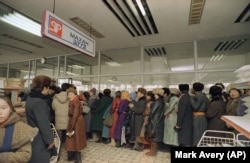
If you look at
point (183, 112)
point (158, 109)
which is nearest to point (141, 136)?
point (158, 109)

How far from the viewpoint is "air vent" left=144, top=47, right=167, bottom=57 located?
19.4 ft

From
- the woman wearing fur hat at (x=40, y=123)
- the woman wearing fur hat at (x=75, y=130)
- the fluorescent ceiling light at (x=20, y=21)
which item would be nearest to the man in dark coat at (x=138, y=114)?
the woman wearing fur hat at (x=75, y=130)

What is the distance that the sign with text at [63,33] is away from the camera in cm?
228

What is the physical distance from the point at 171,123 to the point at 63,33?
256 centimetres

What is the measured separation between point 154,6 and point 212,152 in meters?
3.01

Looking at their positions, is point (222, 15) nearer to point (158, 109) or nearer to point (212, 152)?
point (158, 109)

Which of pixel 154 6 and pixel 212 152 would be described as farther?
pixel 154 6

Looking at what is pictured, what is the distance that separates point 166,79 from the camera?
5641 millimetres

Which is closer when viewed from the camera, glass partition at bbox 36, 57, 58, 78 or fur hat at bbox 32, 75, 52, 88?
fur hat at bbox 32, 75, 52, 88

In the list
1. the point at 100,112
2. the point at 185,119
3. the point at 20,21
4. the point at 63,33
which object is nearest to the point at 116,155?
the point at 100,112

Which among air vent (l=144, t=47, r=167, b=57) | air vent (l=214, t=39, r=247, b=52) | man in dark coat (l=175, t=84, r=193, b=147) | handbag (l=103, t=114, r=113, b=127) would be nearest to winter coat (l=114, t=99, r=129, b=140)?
handbag (l=103, t=114, r=113, b=127)

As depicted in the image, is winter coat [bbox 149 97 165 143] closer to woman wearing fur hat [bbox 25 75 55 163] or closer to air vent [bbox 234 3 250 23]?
woman wearing fur hat [bbox 25 75 55 163]

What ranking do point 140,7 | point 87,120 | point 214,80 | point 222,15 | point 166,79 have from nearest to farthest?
point 140,7
point 222,15
point 87,120
point 214,80
point 166,79

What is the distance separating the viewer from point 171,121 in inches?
136
